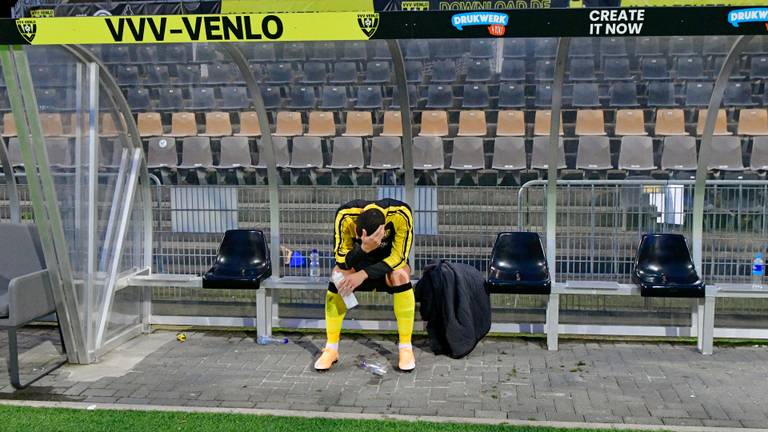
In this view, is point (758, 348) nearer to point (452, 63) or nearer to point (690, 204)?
point (690, 204)

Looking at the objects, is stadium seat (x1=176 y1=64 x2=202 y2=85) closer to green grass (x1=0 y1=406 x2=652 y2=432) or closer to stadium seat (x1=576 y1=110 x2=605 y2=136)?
green grass (x1=0 y1=406 x2=652 y2=432)

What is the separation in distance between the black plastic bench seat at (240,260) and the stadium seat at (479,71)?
3.00m

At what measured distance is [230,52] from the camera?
19.5 ft

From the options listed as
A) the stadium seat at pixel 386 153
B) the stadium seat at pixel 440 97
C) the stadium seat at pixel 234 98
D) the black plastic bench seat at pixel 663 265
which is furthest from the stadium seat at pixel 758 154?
the stadium seat at pixel 234 98

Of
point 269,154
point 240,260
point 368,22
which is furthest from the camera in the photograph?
point 240,260

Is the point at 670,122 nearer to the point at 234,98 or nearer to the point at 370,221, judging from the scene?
the point at 370,221

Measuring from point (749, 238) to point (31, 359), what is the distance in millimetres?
6664

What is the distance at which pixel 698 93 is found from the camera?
7129 mm

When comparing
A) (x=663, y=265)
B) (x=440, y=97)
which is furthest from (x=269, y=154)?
(x=663, y=265)

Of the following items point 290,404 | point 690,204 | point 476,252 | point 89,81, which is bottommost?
point 290,404

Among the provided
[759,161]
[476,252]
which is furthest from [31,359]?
[759,161]

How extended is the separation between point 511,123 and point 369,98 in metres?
1.73

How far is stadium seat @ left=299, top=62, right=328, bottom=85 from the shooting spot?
7.25m

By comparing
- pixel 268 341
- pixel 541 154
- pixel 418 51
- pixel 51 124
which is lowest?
pixel 268 341
